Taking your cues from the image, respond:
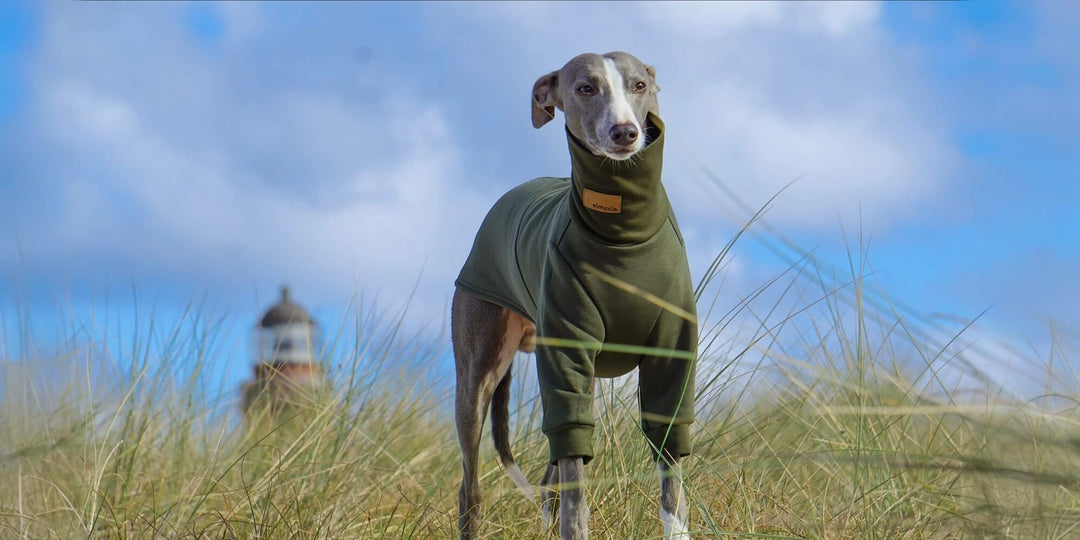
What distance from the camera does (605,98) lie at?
3580 mm

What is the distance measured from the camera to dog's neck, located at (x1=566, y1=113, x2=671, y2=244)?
348 cm

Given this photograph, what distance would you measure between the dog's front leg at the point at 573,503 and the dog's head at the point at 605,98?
39.5 inches

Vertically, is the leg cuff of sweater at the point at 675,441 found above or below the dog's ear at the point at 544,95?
below

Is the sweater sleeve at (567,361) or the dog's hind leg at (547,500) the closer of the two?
the sweater sleeve at (567,361)

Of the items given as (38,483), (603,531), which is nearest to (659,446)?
(603,531)

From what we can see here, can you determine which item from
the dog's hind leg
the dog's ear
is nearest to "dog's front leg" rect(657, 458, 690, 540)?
the dog's hind leg

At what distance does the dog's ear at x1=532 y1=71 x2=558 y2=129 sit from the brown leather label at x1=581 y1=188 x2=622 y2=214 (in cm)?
54

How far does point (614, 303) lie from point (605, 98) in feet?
2.26

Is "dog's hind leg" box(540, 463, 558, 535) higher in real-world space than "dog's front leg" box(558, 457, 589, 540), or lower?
lower

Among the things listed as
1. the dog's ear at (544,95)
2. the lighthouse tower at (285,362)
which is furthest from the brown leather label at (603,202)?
the lighthouse tower at (285,362)

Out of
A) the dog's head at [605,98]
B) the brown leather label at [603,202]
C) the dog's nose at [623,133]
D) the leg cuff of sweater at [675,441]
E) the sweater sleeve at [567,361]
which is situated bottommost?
the leg cuff of sweater at [675,441]

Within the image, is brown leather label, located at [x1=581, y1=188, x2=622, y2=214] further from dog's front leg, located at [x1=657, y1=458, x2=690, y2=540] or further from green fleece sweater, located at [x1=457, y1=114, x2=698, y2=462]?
dog's front leg, located at [x1=657, y1=458, x2=690, y2=540]

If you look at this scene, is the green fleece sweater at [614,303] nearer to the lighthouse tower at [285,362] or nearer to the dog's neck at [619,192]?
the dog's neck at [619,192]

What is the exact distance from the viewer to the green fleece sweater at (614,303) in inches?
135
